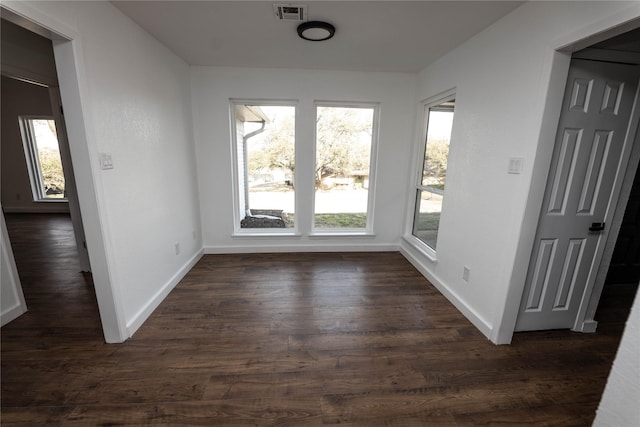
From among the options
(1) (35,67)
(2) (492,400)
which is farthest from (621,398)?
(1) (35,67)

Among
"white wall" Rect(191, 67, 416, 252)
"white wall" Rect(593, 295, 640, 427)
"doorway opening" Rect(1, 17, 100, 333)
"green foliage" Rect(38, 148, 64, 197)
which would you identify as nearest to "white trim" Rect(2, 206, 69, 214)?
"doorway opening" Rect(1, 17, 100, 333)

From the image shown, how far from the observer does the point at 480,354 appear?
2.03 meters

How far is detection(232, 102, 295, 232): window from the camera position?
3672 mm

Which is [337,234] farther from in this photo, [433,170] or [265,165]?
[433,170]

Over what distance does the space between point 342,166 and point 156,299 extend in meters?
2.77

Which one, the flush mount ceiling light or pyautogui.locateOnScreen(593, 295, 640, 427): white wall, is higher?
the flush mount ceiling light

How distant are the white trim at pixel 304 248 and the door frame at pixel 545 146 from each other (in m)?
2.02

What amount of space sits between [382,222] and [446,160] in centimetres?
132

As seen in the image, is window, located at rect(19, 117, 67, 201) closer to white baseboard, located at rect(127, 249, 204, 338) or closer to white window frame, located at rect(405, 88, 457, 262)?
white baseboard, located at rect(127, 249, 204, 338)

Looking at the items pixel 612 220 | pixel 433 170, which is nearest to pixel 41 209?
pixel 433 170

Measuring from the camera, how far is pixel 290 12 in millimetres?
2008

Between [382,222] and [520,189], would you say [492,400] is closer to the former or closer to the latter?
[520,189]

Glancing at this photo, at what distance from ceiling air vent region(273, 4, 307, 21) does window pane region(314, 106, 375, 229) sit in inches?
61.9

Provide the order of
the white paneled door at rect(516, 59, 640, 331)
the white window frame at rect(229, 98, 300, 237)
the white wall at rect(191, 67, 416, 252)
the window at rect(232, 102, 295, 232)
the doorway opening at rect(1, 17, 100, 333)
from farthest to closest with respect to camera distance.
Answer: the window at rect(232, 102, 295, 232), the white window frame at rect(229, 98, 300, 237), the white wall at rect(191, 67, 416, 252), the doorway opening at rect(1, 17, 100, 333), the white paneled door at rect(516, 59, 640, 331)
